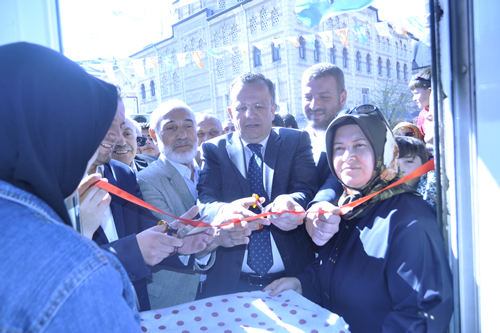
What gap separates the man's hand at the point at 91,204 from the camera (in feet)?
5.52

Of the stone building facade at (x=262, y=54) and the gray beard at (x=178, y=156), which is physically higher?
the stone building facade at (x=262, y=54)

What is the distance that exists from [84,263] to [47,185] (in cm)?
26

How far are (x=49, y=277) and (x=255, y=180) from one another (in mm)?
1957

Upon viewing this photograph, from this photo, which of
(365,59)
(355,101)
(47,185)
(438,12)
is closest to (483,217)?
(438,12)

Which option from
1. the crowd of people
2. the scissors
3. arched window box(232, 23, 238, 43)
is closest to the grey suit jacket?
the crowd of people

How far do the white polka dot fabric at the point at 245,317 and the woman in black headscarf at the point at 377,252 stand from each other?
184 millimetres

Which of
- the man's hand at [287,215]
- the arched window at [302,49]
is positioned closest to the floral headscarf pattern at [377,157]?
the man's hand at [287,215]

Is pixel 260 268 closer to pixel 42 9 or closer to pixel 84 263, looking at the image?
pixel 84 263

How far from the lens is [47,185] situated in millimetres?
896

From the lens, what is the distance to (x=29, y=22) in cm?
122

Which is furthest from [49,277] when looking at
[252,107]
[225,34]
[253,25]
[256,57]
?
[225,34]

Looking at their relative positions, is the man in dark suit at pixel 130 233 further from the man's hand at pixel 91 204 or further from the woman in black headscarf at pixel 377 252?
the woman in black headscarf at pixel 377 252

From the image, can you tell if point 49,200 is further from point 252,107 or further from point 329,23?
point 329,23

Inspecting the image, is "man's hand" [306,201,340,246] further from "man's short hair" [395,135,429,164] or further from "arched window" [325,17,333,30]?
"arched window" [325,17,333,30]
